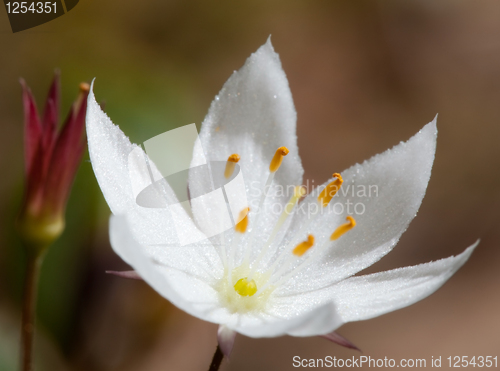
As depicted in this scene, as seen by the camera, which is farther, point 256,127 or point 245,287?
point 256,127

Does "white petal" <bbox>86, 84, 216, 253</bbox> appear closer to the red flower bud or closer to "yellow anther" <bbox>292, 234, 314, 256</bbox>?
the red flower bud

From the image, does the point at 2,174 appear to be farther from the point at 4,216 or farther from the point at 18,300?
the point at 18,300

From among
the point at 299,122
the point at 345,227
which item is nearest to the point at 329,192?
the point at 345,227

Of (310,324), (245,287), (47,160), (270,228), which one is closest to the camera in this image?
(310,324)

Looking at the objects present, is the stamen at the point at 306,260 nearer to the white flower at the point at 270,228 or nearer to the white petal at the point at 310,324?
the white flower at the point at 270,228

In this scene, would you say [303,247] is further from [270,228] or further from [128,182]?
[128,182]

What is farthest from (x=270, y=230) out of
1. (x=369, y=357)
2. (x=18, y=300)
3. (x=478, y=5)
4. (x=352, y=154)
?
(x=478, y=5)

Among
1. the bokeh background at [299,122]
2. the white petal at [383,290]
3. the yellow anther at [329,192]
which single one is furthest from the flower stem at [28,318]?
the bokeh background at [299,122]
